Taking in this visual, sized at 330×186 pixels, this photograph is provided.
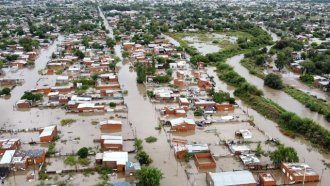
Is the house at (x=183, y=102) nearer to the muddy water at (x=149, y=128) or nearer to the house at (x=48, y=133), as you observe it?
the muddy water at (x=149, y=128)

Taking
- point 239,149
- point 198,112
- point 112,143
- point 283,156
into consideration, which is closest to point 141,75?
point 198,112

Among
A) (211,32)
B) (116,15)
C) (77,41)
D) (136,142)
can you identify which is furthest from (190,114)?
(116,15)

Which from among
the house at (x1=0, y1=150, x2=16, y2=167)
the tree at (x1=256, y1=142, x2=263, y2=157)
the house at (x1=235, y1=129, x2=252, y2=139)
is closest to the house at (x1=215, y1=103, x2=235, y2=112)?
the house at (x1=235, y1=129, x2=252, y2=139)

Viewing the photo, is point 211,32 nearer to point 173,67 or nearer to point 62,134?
point 173,67

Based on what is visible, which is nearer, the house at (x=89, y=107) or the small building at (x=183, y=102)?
the house at (x=89, y=107)

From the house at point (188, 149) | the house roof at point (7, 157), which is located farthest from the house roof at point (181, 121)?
the house roof at point (7, 157)
